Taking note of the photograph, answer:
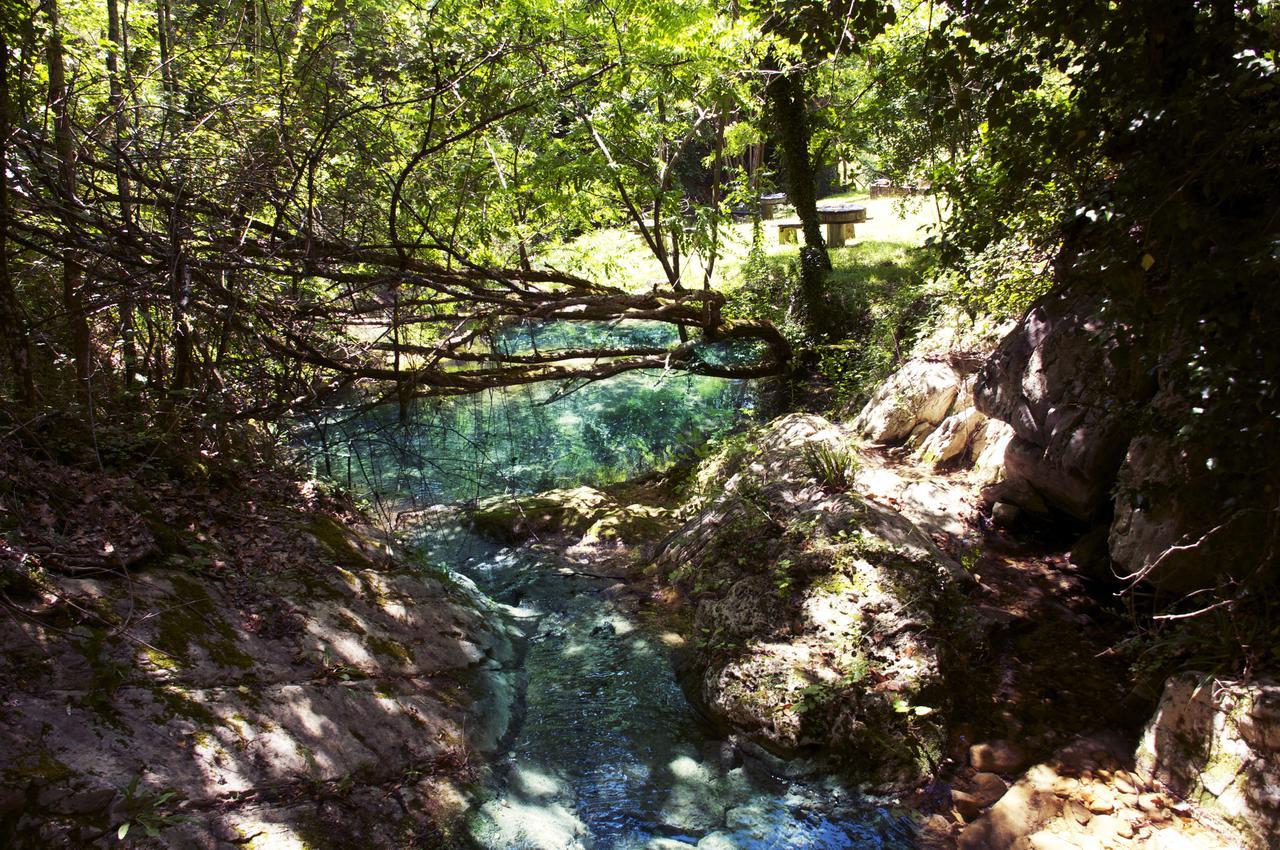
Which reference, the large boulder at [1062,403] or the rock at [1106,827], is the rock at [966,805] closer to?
the rock at [1106,827]

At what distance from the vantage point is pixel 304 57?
611 centimetres

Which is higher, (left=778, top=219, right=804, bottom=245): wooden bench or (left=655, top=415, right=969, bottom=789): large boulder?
(left=778, top=219, right=804, bottom=245): wooden bench

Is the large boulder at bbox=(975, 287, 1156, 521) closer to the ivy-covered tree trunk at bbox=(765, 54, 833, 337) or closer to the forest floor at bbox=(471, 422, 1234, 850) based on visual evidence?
the forest floor at bbox=(471, 422, 1234, 850)

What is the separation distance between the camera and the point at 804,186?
12031mm

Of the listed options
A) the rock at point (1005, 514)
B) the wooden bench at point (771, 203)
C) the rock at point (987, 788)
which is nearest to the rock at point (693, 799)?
the rock at point (987, 788)

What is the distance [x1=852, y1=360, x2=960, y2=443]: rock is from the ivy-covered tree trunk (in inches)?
142

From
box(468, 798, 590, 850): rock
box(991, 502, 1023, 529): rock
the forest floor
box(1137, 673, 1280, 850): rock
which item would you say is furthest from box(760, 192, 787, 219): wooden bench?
box(468, 798, 590, 850): rock

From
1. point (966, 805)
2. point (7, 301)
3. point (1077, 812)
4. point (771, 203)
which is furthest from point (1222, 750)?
point (771, 203)

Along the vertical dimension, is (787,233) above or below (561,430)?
above

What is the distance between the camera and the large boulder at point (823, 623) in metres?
4.37

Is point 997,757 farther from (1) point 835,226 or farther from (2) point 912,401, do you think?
(1) point 835,226

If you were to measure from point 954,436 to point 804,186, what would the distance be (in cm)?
617

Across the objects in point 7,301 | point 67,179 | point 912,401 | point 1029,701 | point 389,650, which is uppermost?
point 67,179

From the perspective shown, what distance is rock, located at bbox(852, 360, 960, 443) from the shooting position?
7934 mm
